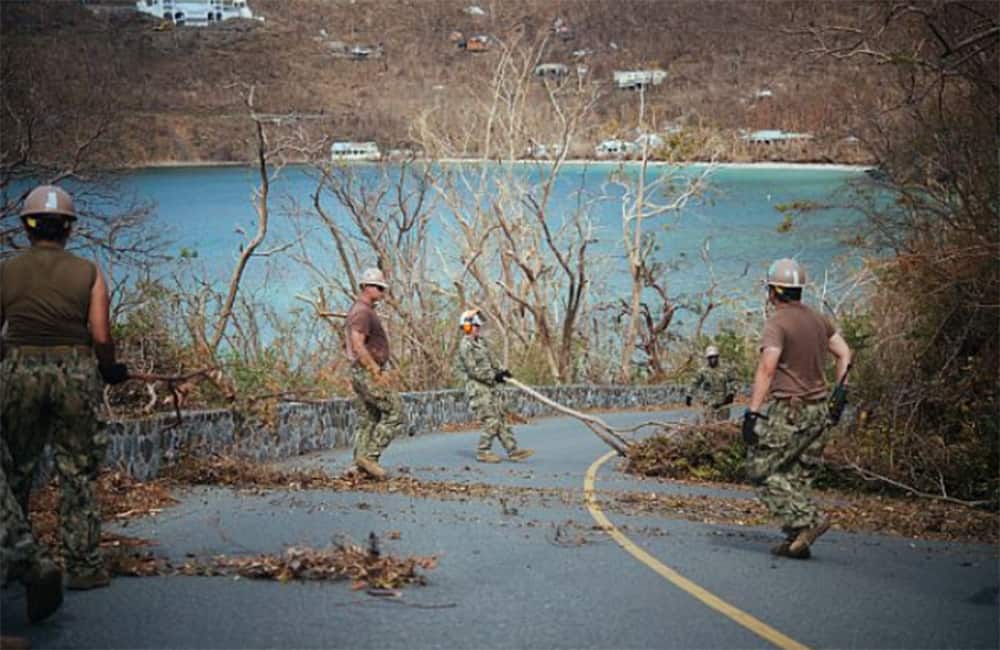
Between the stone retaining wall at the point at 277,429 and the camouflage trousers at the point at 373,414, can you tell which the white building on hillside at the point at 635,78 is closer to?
the stone retaining wall at the point at 277,429

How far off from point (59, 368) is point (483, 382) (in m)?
12.9

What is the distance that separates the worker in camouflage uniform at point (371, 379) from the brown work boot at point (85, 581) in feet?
24.5

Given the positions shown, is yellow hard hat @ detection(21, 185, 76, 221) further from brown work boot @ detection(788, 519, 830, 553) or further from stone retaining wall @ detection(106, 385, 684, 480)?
stone retaining wall @ detection(106, 385, 684, 480)

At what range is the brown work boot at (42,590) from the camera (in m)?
7.73

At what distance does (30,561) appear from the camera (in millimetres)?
7742

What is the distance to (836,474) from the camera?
18.3 metres

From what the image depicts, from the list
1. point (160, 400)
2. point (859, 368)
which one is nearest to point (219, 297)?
point (160, 400)

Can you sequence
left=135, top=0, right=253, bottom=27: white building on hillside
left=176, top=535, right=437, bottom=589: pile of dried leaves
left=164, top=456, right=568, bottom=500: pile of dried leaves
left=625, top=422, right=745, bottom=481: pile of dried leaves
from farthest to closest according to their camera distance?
1. left=135, top=0, right=253, bottom=27: white building on hillside
2. left=625, top=422, right=745, bottom=481: pile of dried leaves
3. left=164, top=456, right=568, bottom=500: pile of dried leaves
4. left=176, top=535, right=437, bottom=589: pile of dried leaves

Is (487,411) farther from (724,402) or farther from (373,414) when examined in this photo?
(724,402)

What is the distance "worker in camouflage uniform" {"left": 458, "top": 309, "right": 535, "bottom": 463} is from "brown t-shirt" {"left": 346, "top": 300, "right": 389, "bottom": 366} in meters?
4.59

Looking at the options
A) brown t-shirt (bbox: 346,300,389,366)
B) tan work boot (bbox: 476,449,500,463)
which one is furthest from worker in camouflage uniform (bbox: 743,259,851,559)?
tan work boot (bbox: 476,449,500,463)

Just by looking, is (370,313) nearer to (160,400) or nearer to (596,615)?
(160,400)

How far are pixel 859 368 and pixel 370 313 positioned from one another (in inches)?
305

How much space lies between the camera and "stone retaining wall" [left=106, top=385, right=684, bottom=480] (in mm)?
15539
